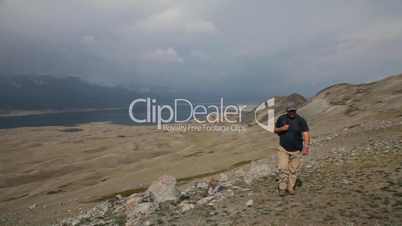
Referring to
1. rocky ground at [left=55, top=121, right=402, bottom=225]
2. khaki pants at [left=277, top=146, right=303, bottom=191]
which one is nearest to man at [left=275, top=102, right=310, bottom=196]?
khaki pants at [left=277, top=146, right=303, bottom=191]

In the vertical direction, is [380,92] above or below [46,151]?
above

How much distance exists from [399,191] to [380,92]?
404 ft

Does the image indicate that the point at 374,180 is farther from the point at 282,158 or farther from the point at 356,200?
the point at 282,158

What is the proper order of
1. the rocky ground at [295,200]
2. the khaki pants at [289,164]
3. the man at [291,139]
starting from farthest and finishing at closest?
the khaki pants at [289,164], the man at [291,139], the rocky ground at [295,200]

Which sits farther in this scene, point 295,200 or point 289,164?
point 289,164

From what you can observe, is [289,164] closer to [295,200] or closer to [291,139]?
[291,139]

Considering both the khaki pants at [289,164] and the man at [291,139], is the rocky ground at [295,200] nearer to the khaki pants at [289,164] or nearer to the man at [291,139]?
the khaki pants at [289,164]

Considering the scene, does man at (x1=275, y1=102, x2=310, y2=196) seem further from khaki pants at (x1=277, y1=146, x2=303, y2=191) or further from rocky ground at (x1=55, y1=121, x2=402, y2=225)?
rocky ground at (x1=55, y1=121, x2=402, y2=225)

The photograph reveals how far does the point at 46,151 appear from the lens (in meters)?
176

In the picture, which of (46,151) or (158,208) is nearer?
(158,208)

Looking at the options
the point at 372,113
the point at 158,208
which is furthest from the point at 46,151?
the point at 158,208

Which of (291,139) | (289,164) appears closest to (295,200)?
(289,164)

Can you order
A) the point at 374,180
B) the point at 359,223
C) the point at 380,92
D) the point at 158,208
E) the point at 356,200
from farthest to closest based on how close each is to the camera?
the point at 380,92 < the point at 158,208 < the point at 374,180 < the point at 356,200 < the point at 359,223

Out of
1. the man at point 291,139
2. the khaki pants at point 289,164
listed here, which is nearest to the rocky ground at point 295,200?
the khaki pants at point 289,164
